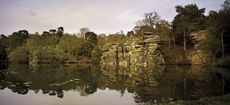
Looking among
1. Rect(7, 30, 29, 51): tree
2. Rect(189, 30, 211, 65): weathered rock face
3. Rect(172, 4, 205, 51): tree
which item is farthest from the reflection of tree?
Rect(7, 30, 29, 51): tree

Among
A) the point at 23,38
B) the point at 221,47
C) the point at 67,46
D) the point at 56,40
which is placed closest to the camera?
the point at 221,47

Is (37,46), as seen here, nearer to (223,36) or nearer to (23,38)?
(23,38)

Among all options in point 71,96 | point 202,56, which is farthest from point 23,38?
point 71,96

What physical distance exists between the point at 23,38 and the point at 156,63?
335 feet

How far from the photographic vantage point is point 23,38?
6442 inches

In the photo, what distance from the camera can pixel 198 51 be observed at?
76625 mm

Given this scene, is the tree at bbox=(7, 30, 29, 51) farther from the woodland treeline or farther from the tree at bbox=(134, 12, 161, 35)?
the tree at bbox=(134, 12, 161, 35)

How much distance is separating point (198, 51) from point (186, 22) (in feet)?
32.8

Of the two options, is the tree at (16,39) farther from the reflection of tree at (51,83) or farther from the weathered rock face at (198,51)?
the reflection of tree at (51,83)

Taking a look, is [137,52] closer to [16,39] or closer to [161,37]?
[161,37]

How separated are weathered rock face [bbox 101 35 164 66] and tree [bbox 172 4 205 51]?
6.55 m

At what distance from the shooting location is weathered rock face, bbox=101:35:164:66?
8375 cm

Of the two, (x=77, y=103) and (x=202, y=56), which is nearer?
(x=77, y=103)

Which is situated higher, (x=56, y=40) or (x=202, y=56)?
(x=56, y=40)
